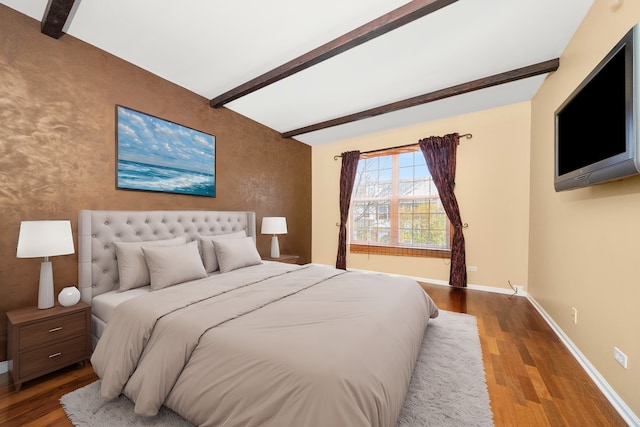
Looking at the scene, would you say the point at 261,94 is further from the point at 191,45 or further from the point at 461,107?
the point at 461,107

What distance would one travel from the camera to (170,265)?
92.7 inches

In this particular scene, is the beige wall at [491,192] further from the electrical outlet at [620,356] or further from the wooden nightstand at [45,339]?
the wooden nightstand at [45,339]

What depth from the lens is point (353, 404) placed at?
39.5 inches

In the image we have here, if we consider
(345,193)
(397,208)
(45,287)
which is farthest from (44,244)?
(397,208)


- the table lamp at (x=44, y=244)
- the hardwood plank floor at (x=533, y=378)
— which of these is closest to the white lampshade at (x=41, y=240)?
the table lamp at (x=44, y=244)

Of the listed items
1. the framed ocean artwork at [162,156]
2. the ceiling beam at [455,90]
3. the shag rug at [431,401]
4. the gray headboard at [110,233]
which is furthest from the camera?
the ceiling beam at [455,90]

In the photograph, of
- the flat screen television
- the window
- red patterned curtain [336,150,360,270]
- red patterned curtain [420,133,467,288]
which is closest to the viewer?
the flat screen television

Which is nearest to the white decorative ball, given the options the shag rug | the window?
the shag rug

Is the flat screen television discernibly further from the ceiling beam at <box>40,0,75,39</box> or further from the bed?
the ceiling beam at <box>40,0,75,39</box>

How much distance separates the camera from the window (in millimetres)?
4441

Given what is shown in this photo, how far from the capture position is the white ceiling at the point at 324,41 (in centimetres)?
203

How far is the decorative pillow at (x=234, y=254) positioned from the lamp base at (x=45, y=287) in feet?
4.38

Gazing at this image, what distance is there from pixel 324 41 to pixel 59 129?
2.46 metres

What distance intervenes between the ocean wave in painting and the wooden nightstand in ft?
4.11
